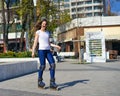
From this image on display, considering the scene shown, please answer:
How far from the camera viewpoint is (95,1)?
5089 inches

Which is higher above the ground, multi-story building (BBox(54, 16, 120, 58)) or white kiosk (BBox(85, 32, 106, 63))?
multi-story building (BBox(54, 16, 120, 58))

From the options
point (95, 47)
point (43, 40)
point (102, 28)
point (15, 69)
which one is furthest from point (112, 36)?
point (43, 40)

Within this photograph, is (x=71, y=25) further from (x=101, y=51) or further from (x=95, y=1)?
(x=95, y=1)

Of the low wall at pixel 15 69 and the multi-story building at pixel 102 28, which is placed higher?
the multi-story building at pixel 102 28

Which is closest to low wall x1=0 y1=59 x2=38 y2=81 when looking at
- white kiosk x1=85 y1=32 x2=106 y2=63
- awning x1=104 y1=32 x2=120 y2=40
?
white kiosk x1=85 y1=32 x2=106 y2=63

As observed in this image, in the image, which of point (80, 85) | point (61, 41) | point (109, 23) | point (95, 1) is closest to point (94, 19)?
point (109, 23)

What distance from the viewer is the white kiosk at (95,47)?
30984 millimetres

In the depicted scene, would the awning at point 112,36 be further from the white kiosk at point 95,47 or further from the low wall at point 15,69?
the low wall at point 15,69

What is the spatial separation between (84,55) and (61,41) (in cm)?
3691

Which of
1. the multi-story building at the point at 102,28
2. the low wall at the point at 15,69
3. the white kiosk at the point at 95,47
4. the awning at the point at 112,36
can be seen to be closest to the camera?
the low wall at the point at 15,69

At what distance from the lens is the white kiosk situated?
1220 inches

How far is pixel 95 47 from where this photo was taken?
3114 centimetres

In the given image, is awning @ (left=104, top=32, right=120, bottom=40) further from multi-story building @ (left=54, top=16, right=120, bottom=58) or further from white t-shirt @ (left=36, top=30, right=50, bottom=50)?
white t-shirt @ (left=36, top=30, right=50, bottom=50)

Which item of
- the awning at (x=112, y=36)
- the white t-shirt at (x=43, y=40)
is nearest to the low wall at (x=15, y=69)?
the white t-shirt at (x=43, y=40)
